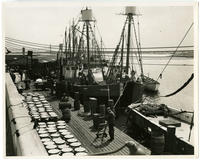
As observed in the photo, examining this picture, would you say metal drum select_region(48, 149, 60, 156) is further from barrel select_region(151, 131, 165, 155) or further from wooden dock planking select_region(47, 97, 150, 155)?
barrel select_region(151, 131, 165, 155)

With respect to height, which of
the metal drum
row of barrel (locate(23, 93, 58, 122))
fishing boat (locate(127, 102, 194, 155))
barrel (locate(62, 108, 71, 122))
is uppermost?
row of barrel (locate(23, 93, 58, 122))

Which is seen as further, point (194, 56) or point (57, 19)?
point (57, 19)

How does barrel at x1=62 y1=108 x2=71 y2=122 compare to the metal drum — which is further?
barrel at x1=62 y1=108 x2=71 y2=122

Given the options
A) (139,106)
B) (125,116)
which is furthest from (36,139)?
(125,116)

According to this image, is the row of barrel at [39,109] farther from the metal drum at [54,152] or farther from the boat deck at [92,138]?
the metal drum at [54,152]

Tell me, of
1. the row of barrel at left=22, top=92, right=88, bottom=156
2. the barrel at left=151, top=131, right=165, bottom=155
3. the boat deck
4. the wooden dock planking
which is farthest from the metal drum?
the barrel at left=151, top=131, right=165, bottom=155

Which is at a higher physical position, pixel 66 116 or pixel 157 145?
pixel 66 116

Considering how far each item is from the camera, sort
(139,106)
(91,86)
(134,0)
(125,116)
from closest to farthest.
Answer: (134,0), (139,106), (125,116), (91,86)

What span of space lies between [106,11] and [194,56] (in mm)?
4117

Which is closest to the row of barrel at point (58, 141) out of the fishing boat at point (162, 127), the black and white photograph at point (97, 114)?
the black and white photograph at point (97, 114)

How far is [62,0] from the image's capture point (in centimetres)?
1174

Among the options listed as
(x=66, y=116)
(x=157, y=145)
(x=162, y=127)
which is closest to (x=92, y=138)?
(x=66, y=116)

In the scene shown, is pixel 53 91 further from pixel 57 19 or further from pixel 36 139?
pixel 36 139

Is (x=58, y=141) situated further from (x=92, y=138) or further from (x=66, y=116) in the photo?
(x=66, y=116)
